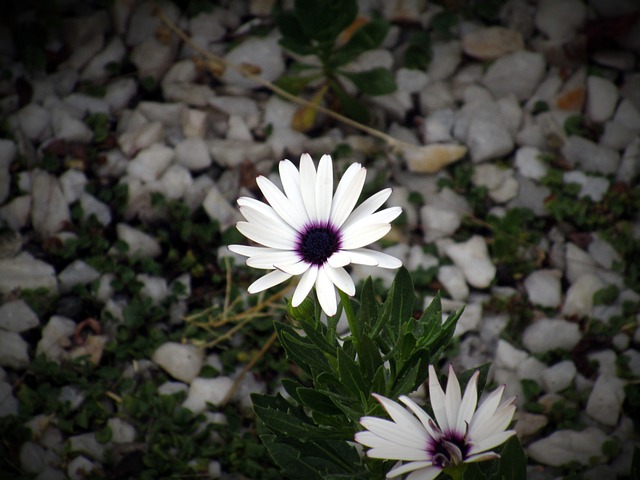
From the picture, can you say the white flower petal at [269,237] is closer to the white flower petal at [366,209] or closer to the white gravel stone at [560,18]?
the white flower petal at [366,209]

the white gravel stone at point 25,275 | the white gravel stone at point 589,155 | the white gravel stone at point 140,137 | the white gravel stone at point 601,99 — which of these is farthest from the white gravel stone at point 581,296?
the white gravel stone at point 25,275

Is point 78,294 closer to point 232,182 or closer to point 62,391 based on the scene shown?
point 62,391

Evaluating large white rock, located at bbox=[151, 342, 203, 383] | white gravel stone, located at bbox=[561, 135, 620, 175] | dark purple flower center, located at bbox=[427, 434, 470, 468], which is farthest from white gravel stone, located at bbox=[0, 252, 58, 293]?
white gravel stone, located at bbox=[561, 135, 620, 175]

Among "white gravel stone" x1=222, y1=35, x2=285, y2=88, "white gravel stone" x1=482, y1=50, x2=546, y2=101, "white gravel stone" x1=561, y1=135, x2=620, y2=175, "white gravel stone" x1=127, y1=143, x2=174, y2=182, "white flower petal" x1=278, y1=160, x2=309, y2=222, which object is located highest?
"white gravel stone" x1=482, y1=50, x2=546, y2=101

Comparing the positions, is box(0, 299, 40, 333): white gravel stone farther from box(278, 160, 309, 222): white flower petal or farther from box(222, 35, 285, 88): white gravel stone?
box(278, 160, 309, 222): white flower petal

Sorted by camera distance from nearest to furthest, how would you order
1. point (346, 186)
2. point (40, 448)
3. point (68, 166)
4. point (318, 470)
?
point (346, 186) < point (318, 470) < point (40, 448) < point (68, 166)

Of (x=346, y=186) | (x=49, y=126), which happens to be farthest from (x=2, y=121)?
(x=346, y=186)

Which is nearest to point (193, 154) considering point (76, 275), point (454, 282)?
point (76, 275)

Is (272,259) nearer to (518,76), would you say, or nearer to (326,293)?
(326,293)
